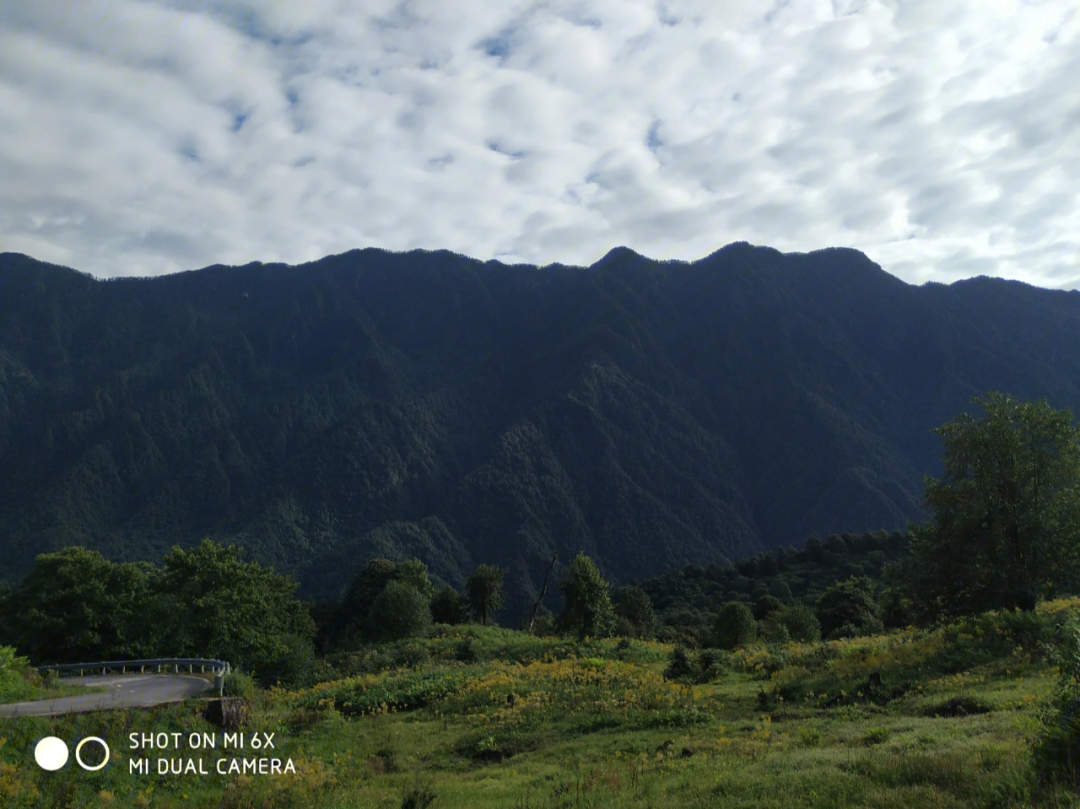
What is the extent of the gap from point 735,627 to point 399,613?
2408cm

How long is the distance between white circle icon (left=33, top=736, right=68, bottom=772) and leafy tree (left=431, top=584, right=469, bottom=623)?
5262cm

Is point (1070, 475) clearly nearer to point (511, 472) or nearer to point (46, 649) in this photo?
point (46, 649)

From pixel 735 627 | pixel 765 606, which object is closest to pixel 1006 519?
pixel 735 627

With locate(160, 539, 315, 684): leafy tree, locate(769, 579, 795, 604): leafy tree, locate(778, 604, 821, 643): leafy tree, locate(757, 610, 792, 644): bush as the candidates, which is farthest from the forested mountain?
locate(778, 604, 821, 643): leafy tree

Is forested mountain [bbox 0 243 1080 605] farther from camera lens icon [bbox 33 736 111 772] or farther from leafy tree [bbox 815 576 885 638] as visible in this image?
camera lens icon [bbox 33 736 111 772]

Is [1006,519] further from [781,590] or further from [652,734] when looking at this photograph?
[781,590]

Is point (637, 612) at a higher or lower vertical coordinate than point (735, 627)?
lower

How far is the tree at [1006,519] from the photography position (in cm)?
2242

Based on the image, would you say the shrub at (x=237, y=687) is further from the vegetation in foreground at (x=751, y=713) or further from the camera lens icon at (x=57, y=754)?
the camera lens icon at (x=57, y=754)

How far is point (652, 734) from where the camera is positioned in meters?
15.9

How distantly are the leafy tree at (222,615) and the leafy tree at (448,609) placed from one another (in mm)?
20578

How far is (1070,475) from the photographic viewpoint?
23.0 m

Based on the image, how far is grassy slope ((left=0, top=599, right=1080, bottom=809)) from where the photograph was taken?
32.1 ft

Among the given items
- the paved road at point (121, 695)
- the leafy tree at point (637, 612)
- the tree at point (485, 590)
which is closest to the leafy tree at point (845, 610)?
the leafy tree at point (637, 612)
